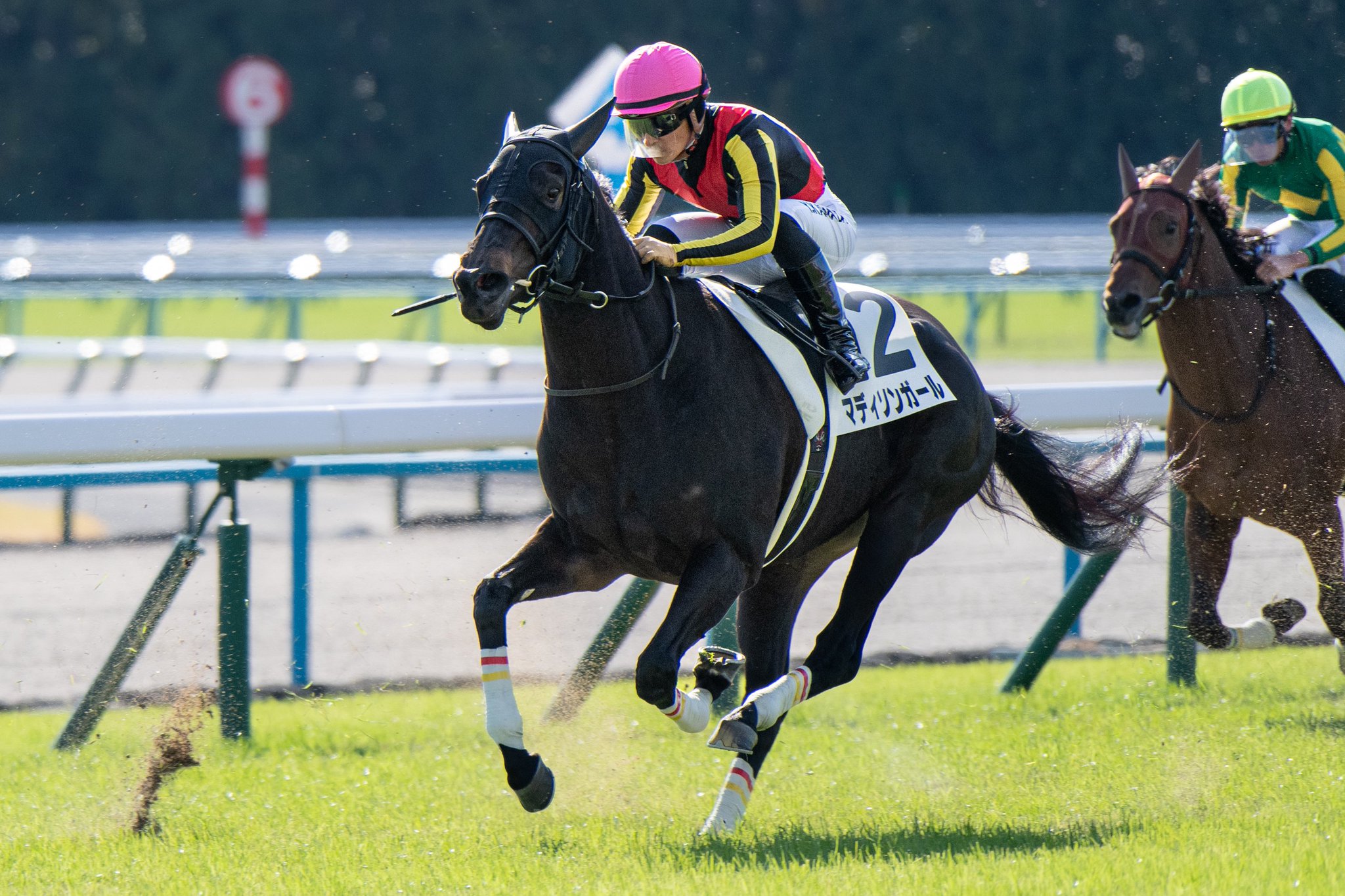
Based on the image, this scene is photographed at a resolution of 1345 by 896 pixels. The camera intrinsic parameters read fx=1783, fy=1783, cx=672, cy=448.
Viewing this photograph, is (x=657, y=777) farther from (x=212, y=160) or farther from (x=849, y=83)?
(x=212, y=160)

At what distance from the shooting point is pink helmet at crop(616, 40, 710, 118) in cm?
425

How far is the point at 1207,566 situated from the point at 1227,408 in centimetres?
54

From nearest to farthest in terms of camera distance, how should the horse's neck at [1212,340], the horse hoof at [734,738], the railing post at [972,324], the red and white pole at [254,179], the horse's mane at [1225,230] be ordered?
the horse hoof at [734,738]
the horse's neck at [1212,340]
the horse's mane at [1225,230]
the railing post at [972,324]
the red and white pole at [254,179]

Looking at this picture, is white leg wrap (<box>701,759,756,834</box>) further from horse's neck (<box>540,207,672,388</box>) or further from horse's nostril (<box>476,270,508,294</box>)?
horse's nostril (<box>476,270,508,294</box>)

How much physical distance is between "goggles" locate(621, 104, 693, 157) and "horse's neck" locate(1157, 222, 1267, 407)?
84.9 inches

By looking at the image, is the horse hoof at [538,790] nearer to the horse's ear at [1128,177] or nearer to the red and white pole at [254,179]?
the horse's ear at [1128,177]

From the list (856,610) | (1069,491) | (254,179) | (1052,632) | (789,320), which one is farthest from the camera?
(254,179)

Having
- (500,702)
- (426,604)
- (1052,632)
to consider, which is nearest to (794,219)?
(500,702)

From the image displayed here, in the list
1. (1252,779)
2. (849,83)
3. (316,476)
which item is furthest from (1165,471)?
(849,83)

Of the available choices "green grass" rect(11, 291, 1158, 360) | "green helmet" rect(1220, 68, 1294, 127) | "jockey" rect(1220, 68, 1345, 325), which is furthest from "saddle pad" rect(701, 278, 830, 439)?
"green grass" rect(11, 291, 1158, 360)

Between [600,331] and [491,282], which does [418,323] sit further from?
[491,282]

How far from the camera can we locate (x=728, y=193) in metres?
4.51

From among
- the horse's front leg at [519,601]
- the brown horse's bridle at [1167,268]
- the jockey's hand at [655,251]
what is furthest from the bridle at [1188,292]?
the horse's front leg at [519,601]

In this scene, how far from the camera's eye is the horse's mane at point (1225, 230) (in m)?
5.97
